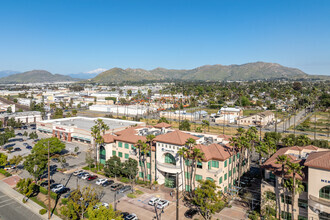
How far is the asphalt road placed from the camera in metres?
37.6

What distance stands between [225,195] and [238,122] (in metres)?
83.4

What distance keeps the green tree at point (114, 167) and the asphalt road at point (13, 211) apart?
16.8 metres

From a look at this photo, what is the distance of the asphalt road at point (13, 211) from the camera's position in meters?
37.6

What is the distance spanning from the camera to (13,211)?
39500mm

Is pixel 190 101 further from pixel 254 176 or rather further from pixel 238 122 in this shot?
pixel 254 176

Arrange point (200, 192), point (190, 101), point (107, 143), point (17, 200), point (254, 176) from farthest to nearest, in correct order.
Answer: point (190, 101) → point (107, 143) → point (254, 176) → point (17, 200) → point (200, 192)

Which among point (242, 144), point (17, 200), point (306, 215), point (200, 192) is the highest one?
point (242, 144)

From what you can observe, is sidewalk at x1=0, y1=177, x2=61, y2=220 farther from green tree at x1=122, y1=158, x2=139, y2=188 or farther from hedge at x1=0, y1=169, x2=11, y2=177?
green tree at x1=122, y1=158, x2=139, y2=188

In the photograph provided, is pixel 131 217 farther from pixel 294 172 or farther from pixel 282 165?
pixel 294 172

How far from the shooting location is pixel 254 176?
174 feet

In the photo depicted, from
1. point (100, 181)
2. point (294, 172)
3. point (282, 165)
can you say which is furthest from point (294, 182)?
point (100, 181)

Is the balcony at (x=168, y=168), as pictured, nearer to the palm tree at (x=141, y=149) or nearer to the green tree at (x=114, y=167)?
the palm tree at (x=141, y=149)

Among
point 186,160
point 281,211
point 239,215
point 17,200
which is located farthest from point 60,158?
point 281,211

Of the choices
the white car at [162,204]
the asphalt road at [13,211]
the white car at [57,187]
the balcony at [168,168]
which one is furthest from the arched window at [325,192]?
the white car at [57,187]
